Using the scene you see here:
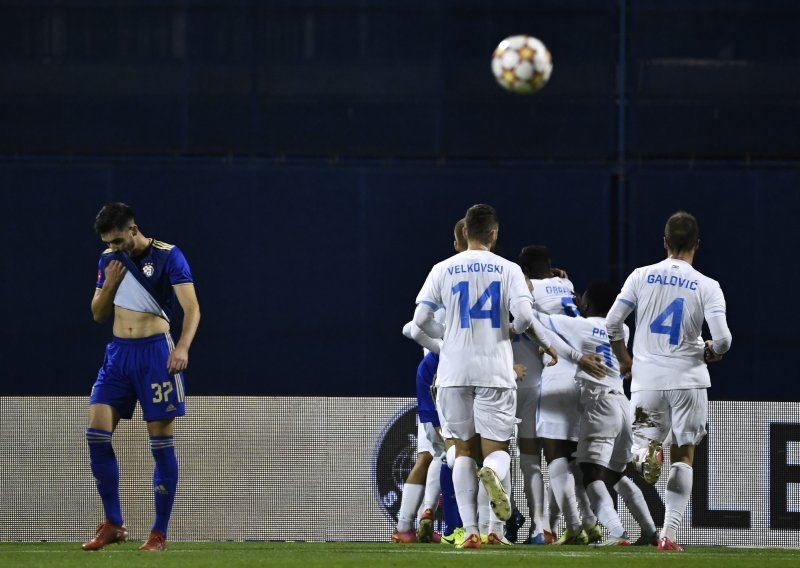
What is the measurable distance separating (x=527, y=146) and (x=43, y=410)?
641 cm

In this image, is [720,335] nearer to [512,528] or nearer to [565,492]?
[565,492]

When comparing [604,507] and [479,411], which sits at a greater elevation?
[479,411]

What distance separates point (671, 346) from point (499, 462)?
3.88 feet

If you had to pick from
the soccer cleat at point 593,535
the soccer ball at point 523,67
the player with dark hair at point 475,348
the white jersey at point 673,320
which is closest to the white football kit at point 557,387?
the soccer cleat at point 593,535

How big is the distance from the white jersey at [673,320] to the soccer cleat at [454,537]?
119 cm

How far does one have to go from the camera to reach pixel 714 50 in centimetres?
1330

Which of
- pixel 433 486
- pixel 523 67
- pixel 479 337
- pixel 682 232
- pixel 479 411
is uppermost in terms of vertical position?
pixel 523 67

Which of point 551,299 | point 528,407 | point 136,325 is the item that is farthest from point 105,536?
point 551,299

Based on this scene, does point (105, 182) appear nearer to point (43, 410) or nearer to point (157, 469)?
point (43, 410)

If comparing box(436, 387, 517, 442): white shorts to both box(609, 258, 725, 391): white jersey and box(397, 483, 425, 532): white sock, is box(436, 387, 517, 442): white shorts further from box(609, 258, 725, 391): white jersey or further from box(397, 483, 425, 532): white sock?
box(397, 483, 425, 532): white sock

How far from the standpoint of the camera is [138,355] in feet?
20.7

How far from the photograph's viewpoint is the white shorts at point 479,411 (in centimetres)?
607

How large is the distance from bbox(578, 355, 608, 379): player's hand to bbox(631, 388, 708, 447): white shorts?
494 millimetres

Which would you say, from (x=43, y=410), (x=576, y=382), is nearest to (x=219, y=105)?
(x=43, y=410)
